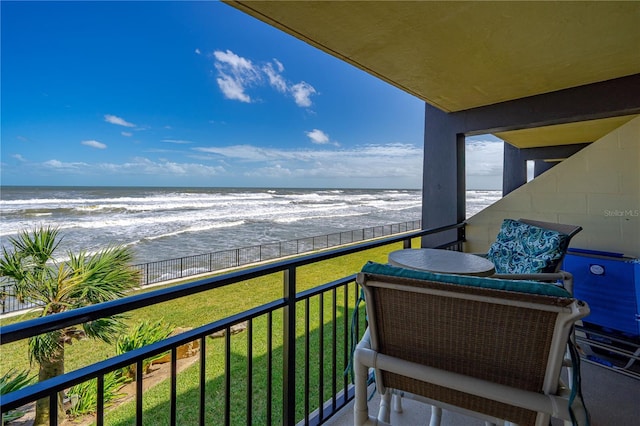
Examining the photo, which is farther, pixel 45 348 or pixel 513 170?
pixel 513 170

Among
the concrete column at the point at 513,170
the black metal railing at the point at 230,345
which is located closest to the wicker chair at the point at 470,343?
the black metal railing at the point at 230,345

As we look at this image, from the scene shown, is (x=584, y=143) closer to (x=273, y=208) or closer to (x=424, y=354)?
(x=424, y=354)

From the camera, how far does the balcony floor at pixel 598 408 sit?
1.60 meters

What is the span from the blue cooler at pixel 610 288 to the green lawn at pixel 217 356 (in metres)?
1.94

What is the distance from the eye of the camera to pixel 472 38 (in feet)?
6.01

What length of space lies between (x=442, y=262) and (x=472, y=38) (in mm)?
1377

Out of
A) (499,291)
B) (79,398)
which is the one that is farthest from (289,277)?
(79,398)

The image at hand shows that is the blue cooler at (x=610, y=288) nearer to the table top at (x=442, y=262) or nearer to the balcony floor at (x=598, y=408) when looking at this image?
the balcony floor at (x=598, y=408)

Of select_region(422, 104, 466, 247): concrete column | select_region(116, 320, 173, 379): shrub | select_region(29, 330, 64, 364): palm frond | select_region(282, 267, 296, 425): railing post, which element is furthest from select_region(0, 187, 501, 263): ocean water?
select_region(282, 267, 296, 425): railing post

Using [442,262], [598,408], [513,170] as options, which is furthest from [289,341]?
[513,170]

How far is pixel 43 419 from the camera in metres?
2.97

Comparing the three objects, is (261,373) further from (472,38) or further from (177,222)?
(177,222)

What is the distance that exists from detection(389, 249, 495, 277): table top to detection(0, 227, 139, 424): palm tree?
9.37 feet

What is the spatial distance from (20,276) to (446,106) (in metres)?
4.85
